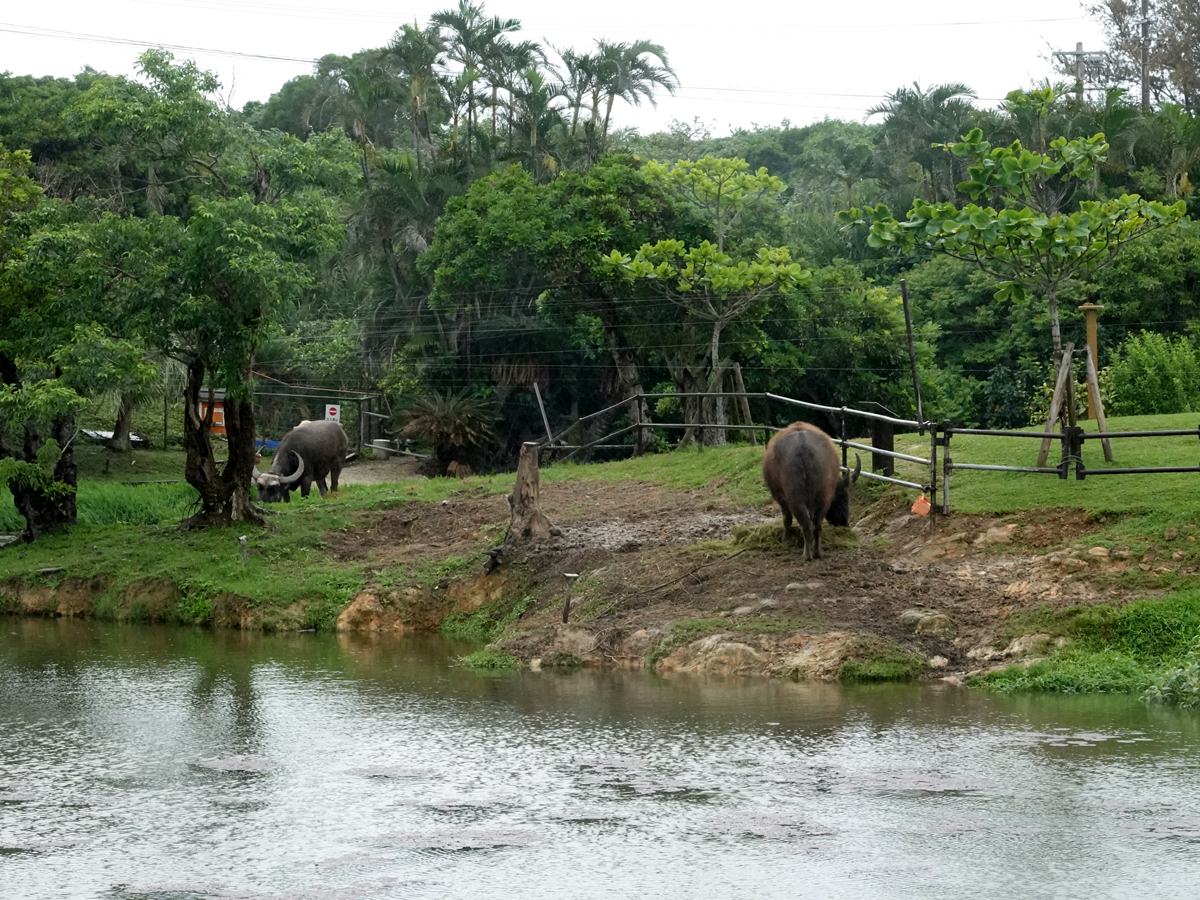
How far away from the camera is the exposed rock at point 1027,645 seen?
11.3m

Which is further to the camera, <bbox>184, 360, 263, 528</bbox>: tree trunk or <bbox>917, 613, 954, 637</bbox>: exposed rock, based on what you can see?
<bbox>184, 360, 263, 528</bbox>: tree trunk

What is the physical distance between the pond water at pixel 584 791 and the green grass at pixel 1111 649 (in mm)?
382

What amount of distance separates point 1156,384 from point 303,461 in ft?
47.6

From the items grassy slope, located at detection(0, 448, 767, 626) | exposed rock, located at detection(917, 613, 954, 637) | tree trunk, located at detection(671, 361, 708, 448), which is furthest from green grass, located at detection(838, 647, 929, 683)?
tree trunk, located at detection(671, 361, 708, 448)

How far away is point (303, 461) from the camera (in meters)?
23.6

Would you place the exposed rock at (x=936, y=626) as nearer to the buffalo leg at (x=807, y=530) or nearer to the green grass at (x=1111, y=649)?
the green grass at (x=1111, y=649)

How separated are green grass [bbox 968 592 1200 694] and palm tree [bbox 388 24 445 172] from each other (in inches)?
1342

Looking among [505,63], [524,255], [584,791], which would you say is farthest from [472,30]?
[584,791]

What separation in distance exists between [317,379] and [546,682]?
28419mm

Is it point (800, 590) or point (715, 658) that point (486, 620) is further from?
point (800, 590)

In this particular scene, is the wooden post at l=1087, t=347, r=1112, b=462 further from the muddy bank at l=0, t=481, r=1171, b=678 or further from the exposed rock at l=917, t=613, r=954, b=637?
the exposed rock at l=917, t=613, r=954, b=637

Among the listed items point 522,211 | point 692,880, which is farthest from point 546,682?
point 522,211

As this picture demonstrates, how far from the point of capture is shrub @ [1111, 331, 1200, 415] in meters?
22.0

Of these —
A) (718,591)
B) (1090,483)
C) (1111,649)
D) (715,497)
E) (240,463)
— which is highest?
(240,463)
